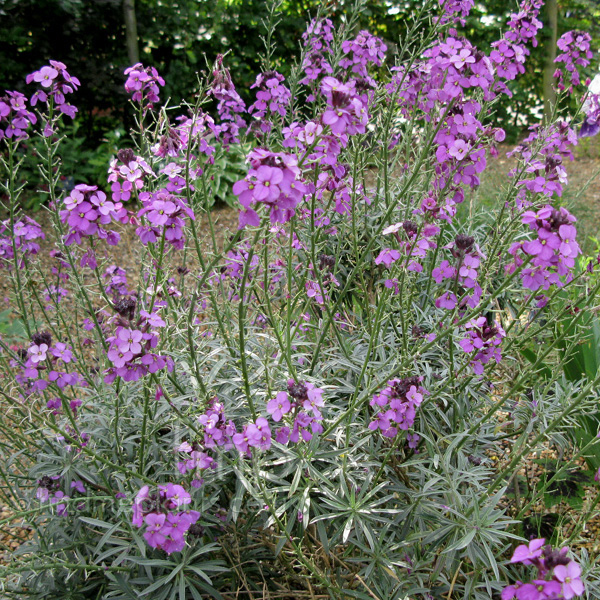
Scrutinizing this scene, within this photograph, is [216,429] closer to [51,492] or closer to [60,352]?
[60,352]

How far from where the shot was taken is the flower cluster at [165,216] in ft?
5.35

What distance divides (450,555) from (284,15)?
9.47m

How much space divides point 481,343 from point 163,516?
125 centimetres

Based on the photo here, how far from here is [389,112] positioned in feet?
7.95

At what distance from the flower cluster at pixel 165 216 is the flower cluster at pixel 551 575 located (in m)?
1.25

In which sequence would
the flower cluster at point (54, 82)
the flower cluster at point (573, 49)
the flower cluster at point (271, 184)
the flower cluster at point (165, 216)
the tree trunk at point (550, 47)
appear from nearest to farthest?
the flower cluster at point (271, 184), the flower cluster at point (165, 216), the flower cluster at point (54, 82), the flower cluster at point (573, 49), the tree trunk at point (550, 47)

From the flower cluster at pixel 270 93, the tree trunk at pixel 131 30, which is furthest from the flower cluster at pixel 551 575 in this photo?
the tree trunk at pixel 131 30

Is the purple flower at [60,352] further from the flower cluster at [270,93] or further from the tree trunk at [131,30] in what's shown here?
the tree trunk at [131,30]

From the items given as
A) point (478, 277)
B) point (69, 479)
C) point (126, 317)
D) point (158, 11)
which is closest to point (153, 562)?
point (69, 479)

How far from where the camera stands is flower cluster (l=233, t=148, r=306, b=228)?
1279mm

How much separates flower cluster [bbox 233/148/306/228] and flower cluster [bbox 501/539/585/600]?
37.4 inches

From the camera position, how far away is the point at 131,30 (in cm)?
809

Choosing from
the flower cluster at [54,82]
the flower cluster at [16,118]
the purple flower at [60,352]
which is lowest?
the purple flower at [60,352]

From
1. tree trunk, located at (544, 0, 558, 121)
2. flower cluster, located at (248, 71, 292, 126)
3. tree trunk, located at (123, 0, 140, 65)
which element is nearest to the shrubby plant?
flower cluster, located at (248, 71, 292, 126)
